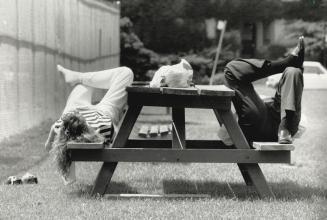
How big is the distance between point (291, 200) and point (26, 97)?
536 centimetres

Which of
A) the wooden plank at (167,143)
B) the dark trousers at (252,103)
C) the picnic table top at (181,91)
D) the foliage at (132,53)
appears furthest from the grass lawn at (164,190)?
the foliage at (132,53)

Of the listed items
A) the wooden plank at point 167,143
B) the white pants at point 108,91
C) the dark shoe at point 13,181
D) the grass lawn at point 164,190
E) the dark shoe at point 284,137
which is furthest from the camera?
the wooden plank at point 167,143

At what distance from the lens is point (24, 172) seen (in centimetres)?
735

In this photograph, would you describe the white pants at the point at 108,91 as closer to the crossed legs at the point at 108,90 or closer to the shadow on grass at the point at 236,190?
the crossed legs at the point at 108,90

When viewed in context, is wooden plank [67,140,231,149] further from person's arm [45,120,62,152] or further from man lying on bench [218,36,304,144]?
person's arm [45,120,62,152]

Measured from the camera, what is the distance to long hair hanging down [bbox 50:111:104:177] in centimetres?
586

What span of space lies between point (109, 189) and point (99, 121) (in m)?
0.74

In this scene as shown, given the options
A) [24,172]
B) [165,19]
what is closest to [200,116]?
[24,172]

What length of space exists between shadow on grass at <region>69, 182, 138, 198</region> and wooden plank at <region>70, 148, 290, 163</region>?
407mm

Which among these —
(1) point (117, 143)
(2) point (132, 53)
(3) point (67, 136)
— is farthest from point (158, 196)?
(2) point (132, 53)

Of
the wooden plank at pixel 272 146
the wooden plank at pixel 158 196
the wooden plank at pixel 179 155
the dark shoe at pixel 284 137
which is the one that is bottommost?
the wooden plank at pixel 158 196

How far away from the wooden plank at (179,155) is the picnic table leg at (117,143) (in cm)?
10

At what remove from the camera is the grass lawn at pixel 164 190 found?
5.32 m

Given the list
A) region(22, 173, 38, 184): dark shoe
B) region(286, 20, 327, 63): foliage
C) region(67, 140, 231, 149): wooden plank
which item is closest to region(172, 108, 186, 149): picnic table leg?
region(67, 140, 231, 149): wooden plank
